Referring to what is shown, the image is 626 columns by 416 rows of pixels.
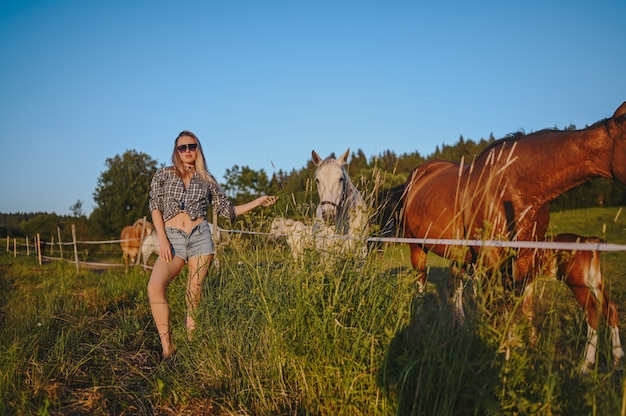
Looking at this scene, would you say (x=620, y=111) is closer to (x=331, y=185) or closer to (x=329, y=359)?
(x=329, y=359)

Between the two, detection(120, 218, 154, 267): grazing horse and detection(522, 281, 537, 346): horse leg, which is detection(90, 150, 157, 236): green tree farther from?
detection(522, 281, 537, 346): horse leg

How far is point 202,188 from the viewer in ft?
13.4

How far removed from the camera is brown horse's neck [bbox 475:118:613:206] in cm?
311

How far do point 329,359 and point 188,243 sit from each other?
196 cm

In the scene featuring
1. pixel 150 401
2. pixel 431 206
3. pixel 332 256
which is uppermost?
pixel 431 206

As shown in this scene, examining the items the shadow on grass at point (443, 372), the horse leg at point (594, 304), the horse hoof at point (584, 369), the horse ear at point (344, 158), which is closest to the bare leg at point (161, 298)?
the shadow on grass at point (443, 372)

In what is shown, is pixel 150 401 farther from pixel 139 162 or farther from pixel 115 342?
pixel 139 162

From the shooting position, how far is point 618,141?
9.63 ft

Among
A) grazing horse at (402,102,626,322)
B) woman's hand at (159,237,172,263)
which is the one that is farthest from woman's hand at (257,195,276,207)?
grazing horse at (402,102,626,322)

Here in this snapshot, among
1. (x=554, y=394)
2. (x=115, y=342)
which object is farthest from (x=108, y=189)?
(x=554, y=394)

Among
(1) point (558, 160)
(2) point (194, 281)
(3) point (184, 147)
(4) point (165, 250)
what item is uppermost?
(3) point (184, 147)

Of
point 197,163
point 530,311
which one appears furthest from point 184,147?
point 530,311

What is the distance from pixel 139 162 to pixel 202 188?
49897mm

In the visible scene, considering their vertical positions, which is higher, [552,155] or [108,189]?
[108,189]
